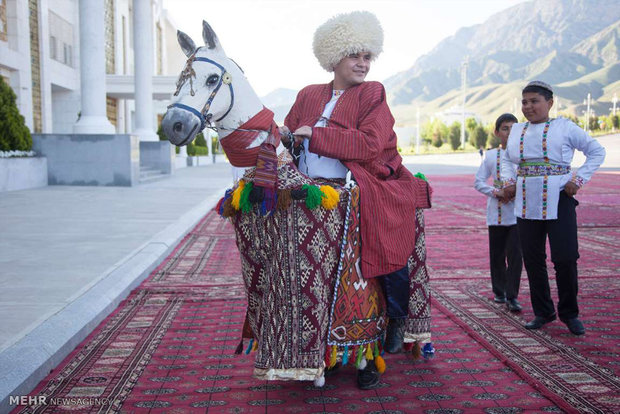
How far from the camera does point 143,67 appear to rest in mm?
22281

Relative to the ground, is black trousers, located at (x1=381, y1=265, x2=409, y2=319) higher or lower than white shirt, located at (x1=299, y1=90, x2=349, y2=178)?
lower

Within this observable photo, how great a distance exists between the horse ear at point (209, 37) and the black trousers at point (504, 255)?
3.37 metres

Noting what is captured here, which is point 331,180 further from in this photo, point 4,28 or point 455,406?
point 4,28

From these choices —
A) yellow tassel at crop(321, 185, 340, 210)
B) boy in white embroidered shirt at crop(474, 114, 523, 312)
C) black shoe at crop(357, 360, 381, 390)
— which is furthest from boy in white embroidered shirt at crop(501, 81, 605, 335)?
yellow tassel at crop(321, 185, 340, 210)

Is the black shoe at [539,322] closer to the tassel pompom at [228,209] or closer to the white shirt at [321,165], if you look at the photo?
the white shirt at [321,165]

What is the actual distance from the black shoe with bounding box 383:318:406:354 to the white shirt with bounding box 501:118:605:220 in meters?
1.52

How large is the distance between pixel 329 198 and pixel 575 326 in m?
2.48

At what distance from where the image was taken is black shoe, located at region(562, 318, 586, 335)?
4184 mm

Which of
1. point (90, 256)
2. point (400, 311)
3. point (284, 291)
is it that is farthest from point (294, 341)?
point (90, 256)

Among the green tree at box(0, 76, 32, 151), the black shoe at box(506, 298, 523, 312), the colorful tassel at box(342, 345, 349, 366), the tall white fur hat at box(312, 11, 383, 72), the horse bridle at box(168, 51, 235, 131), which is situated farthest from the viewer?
the green tree at box(0, 76, 32, 151)

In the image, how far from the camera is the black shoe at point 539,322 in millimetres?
4375

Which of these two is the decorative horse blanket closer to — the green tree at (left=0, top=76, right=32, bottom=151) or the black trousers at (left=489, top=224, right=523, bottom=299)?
the black trousers at (left=489, top=224, right=523, bottom=299)

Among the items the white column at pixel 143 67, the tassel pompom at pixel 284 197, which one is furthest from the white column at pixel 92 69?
the tassel pompom at pixel 284 197

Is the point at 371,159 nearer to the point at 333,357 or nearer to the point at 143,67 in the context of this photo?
the point at 333,357
